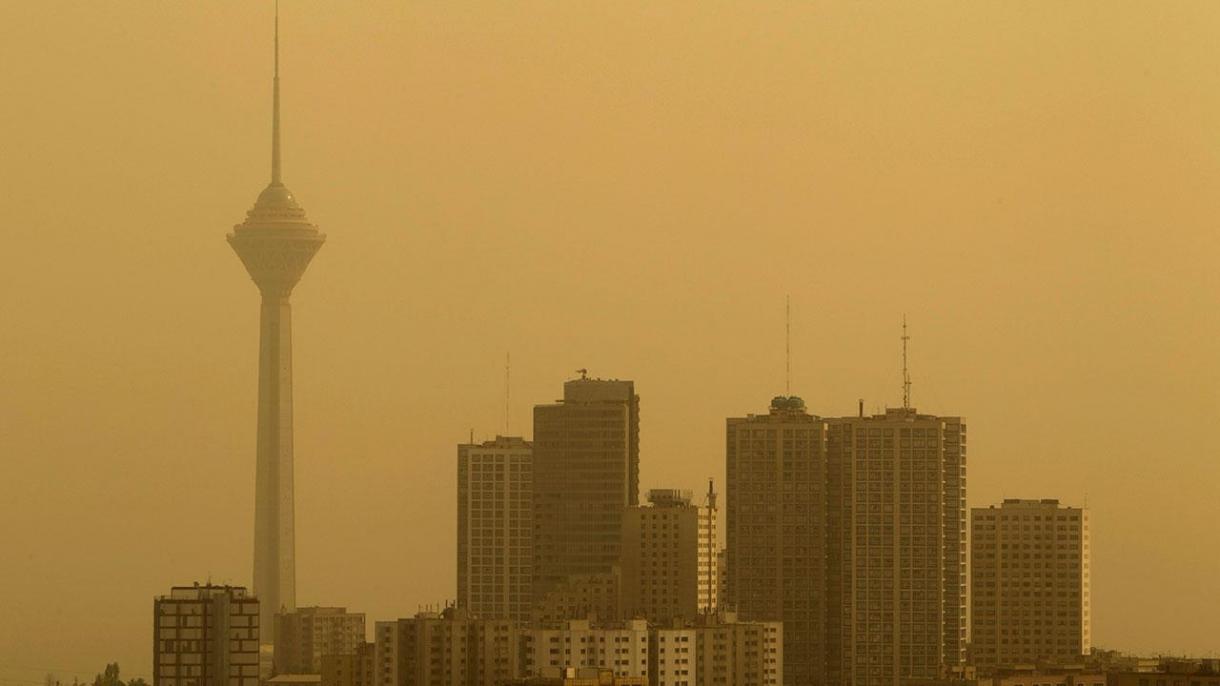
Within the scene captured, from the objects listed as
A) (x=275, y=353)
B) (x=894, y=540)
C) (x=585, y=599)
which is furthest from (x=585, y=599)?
(x=275, y=353)

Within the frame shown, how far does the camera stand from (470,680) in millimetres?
79312

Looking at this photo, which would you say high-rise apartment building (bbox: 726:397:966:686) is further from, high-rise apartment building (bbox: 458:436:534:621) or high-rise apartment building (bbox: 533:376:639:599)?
high-rise apartment building (bbox: 458:436:534:621)

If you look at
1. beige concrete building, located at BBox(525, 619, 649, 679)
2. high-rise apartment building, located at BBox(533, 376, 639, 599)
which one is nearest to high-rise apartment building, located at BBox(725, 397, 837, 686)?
high-rise apartment building, located at BBox(533, 376, 639, 599)

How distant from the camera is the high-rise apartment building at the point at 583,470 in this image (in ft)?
349

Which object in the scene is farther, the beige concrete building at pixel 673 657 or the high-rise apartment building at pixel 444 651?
the high-rise apartment building at pixel 444 651

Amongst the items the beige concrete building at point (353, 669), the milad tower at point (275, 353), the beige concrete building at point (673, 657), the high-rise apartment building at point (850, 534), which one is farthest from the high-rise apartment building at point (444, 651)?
the milad tower at point (275, 353)

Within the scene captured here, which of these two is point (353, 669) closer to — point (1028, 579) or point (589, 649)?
point (589, 649)

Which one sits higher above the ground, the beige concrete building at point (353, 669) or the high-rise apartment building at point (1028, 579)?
the high-rise apartment building at point (1028, 579)

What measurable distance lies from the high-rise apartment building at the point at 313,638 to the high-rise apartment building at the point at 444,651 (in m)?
16.1

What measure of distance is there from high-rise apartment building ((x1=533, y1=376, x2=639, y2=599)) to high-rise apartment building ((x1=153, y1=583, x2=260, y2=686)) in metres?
18.1

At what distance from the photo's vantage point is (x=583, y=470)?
355 ft

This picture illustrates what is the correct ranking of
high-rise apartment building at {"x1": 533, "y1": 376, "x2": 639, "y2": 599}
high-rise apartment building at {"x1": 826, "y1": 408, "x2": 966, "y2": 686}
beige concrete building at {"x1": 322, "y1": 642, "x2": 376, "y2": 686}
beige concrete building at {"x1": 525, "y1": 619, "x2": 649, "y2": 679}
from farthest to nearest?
high-rise apartment building at {"x1": 533, "y1": 376, "x2": 639, "y2": 599}, high-rise apartment building at {"x1": 826, "y1": 408, "x2": 966, "y2": 686}, beige concrete building at {"x1": 322, "y1": 642, "x2": 376, "y2": 686}, beige concrete building at {"x1": 525, "y1": 619, "x2": 649, "y2": 679}

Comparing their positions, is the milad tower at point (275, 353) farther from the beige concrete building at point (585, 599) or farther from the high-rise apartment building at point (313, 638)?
the beige concrete building at point (585, 599)

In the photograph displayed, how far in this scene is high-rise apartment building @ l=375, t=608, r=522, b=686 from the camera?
79125mm
